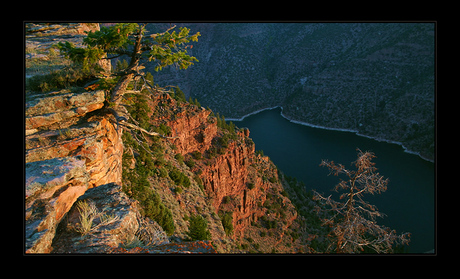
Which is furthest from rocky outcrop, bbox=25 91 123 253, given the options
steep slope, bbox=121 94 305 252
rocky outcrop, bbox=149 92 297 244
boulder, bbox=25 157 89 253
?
rocky outcrop, bbox=149 92 297 244

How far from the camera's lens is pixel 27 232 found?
4.92 metres

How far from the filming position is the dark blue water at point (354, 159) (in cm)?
5350

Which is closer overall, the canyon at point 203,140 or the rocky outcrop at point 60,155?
the rocky outcrop at point 60,155

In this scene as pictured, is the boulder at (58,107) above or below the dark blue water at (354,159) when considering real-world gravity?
above

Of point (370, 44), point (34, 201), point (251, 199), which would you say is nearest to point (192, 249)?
point (34, 201)

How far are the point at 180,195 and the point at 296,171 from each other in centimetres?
5942

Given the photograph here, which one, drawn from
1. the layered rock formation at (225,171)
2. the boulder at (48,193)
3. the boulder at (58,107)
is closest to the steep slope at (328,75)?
the layered rock formation at (225,171)

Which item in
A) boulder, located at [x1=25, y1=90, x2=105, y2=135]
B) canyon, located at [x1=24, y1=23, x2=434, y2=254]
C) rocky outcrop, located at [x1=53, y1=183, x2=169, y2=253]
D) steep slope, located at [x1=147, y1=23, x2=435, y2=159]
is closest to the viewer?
rocky outcrop, located at [x1=53, y1=183, x2=169, y2=253]

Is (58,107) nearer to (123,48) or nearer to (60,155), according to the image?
(60,155)

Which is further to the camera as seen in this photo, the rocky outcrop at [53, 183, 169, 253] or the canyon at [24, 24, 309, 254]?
the canyon at [24, 24, 309, 254]

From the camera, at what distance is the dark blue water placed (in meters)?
53.5

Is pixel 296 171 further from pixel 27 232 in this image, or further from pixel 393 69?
pixel 27 232

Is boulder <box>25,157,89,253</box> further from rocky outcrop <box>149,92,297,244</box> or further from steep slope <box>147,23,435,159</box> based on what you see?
steep slope <box>147,23,435,159</box>

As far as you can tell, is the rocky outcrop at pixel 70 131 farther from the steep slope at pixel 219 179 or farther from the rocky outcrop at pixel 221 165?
the rocky outcrop at pixel 221 165
